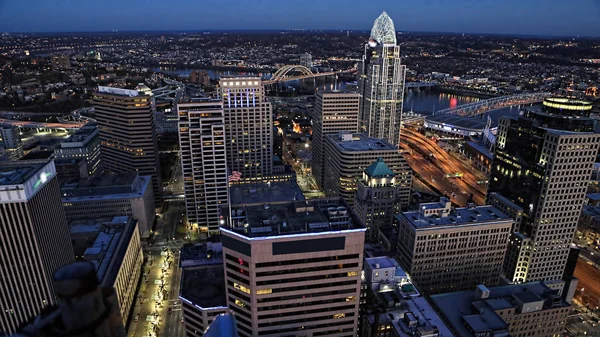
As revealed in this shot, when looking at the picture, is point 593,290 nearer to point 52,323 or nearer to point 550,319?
point 550,319

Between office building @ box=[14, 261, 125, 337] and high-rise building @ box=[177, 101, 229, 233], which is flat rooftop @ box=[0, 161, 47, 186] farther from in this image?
office building @ box=[14, 261, 125, 337]

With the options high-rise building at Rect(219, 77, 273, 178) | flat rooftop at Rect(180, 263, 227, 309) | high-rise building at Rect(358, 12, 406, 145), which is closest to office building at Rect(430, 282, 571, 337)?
flat rooftop at Rect(180, 263, 227, 309)

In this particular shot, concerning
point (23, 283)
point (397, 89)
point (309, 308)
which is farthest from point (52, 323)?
point (397, 89)

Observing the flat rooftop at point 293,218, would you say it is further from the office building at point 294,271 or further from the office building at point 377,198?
the office building at point 377,198

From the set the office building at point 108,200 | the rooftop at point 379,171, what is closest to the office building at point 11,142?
the office building at point 108,200

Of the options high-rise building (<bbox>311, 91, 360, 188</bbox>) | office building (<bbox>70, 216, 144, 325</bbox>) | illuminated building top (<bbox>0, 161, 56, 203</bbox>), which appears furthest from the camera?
high-rise building (<bbox>311, 91, 360, 188</bbox>)
